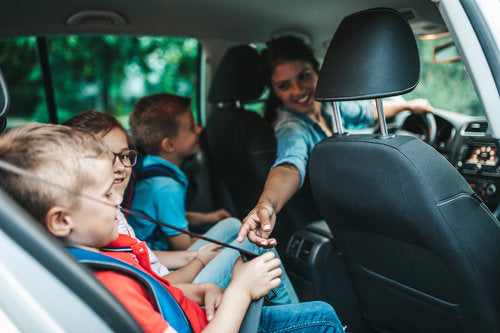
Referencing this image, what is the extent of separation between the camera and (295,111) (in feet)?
7.16

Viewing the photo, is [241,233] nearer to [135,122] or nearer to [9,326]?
[9,326]

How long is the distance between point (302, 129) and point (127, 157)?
2.92 ft

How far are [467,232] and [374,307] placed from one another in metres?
0.60

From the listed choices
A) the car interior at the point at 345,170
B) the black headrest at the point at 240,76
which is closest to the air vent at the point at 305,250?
the car interior at the point at 345,170

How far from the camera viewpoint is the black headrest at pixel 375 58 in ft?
3.99

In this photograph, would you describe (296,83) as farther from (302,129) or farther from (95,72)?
(95,72)

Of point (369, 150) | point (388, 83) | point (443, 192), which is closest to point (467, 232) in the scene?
point (443, 192)

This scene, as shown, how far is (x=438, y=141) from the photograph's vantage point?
257 centimetres

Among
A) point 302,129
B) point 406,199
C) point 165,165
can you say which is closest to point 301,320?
point 406,199

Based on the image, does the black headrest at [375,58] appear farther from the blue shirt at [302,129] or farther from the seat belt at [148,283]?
the seat belt at [148,283]

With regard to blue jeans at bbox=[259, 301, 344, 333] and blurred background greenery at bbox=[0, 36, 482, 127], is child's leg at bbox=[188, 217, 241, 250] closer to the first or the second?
blue jeans at bbox=[259, 301, 344, 333]

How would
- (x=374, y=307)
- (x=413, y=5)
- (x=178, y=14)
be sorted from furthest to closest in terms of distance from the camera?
(x=178, y=14) → (x=413, y=5) → (x=374, y=307)

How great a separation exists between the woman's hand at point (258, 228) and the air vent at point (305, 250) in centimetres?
49

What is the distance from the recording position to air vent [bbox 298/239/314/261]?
1895 millimetres
